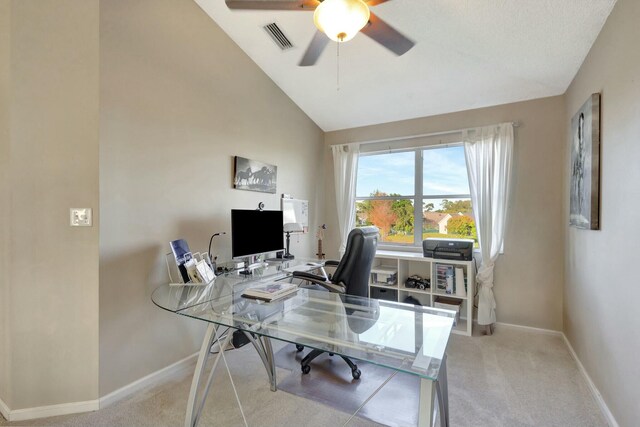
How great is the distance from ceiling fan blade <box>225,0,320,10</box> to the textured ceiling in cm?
78

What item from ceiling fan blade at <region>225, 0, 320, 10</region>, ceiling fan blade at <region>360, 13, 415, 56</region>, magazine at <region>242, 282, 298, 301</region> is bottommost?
magazine at <region>242, 282, 298, 301</region>

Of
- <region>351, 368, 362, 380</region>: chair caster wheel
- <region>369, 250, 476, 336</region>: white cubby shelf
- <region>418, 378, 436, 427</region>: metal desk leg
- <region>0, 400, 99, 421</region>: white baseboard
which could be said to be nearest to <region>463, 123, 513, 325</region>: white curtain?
<region>369, 250, 476, 336</region>: white cubby shelf

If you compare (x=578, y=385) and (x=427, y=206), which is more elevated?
(x=427, y=206)

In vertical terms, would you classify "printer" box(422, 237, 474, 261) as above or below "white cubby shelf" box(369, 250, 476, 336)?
above

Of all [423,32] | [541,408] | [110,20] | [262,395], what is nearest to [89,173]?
[110,20]

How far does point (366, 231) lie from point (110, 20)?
7.23 ft

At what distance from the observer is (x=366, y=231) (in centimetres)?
224

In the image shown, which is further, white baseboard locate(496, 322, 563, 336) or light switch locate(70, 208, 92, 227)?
white baseboard locate(496, 322, 563, 336)

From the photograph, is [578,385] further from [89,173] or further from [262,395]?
[89,173]

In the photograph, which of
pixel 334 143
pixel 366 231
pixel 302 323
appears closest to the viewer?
pixel 302 323

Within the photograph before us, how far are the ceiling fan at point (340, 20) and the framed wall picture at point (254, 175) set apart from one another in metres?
1.22

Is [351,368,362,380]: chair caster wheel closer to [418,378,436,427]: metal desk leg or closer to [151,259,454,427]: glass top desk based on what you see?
[151,259,454,427]: glass top desk

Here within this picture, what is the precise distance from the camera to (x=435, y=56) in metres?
2.59

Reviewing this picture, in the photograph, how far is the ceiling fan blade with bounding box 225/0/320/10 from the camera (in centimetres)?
158
